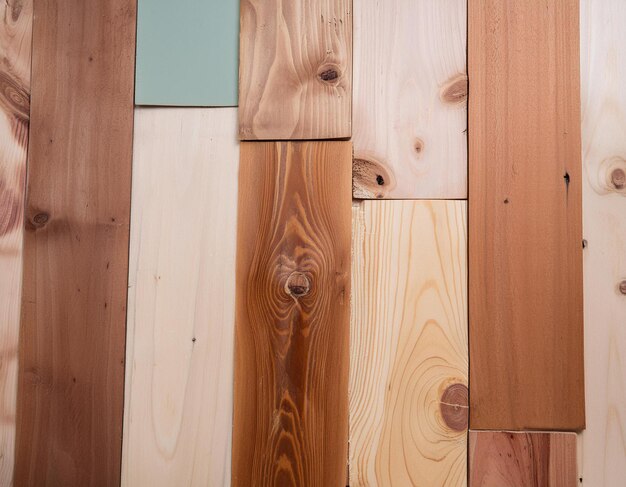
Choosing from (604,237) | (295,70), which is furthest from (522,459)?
(295,70)

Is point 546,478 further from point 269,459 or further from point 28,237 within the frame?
point 28,237

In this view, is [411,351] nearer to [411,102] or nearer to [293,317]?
[293,317]

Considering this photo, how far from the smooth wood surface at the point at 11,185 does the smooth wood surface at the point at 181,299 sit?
0.52 ft

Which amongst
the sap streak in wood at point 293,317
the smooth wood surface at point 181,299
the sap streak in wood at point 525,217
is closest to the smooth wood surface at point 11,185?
the smooth wood surface at point 181,299

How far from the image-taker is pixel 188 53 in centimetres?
66

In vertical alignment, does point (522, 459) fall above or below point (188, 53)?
below

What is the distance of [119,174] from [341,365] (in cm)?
39

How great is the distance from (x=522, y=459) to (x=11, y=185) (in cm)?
77

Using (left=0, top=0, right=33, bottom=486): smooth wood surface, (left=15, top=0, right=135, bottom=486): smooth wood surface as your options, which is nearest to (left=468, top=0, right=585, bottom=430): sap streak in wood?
(left=15, top=0, right=135, bottom=486): smooth wood surface

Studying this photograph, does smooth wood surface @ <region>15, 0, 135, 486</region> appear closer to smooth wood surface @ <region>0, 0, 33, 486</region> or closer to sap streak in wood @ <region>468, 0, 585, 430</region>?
smooth wood surface @ <region>0, 0, 33, 486</region>

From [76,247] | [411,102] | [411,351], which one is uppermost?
[411,102]

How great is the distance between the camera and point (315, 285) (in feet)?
2.11

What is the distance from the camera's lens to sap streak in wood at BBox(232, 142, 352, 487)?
0.64 meters

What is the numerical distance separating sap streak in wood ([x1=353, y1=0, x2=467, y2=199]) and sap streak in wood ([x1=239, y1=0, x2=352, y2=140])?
0.02 meters
